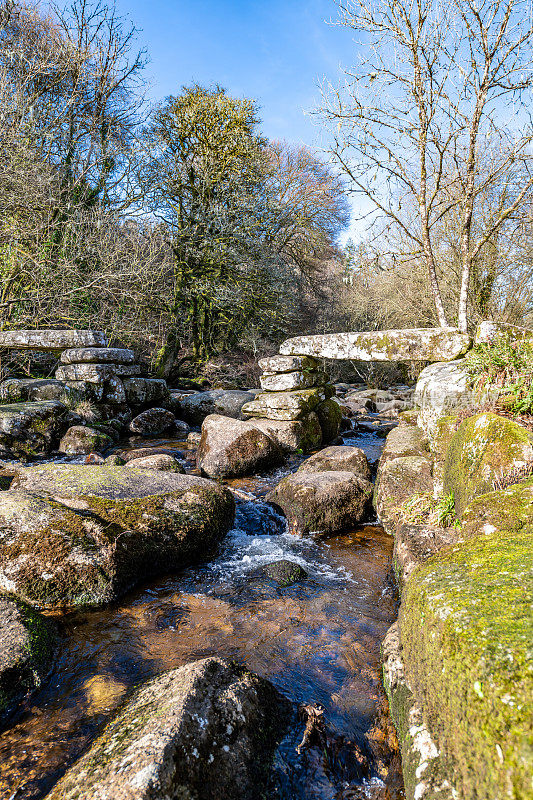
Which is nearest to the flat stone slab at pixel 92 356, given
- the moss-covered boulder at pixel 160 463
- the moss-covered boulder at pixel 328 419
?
the moss-covered boulder at pixel 160 463

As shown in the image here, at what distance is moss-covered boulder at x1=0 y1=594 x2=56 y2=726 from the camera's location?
2.48m

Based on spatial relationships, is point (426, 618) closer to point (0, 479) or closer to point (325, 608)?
point (325, 608)

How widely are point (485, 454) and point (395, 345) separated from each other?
3839 mm

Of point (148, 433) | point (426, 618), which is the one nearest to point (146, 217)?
point (148, 433)

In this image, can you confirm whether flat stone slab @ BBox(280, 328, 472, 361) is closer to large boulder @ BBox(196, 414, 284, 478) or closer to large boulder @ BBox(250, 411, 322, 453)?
large boulder @ BBox(250, 411, 322, 453)

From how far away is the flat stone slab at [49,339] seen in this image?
9.16 meters

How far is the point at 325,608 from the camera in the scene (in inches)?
148

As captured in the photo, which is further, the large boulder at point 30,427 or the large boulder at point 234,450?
the large boulder at point 30,427

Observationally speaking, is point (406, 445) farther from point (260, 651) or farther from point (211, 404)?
point (211, 404)

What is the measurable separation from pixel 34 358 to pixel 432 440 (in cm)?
1091

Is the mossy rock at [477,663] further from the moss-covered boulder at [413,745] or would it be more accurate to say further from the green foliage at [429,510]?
the green foliage at [429,510]

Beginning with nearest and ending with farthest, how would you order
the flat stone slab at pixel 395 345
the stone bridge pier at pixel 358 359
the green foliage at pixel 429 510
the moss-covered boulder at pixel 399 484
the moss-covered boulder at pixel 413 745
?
1. the moss-covered boulder at pixel 413 745
2. the green foliage at pixel 429 510
3. the moss-covered boulder at pixel 399 484
4. the stone bridge pier at pixel 358 359
5. the flat stone slab at pixel 395 345

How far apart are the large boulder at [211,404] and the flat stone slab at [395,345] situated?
3.40m

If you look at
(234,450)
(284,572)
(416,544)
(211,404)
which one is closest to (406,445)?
(416,544)
